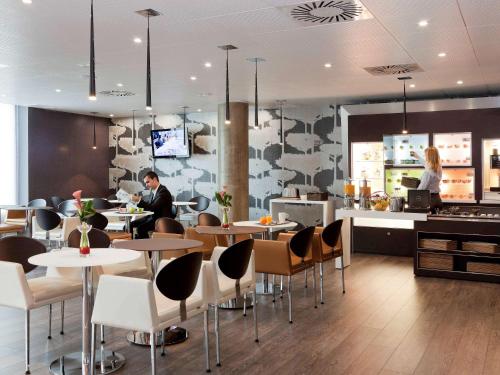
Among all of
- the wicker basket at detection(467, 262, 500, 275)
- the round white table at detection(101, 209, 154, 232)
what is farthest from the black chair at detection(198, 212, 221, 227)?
the wicker basket at detection(467, 262, 500, 275)

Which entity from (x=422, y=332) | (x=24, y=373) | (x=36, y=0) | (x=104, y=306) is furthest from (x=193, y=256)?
(x=36, y=0)

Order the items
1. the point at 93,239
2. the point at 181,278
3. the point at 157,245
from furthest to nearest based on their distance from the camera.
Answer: the point at 93,239 < the point at 157,245 < the point at 181,278

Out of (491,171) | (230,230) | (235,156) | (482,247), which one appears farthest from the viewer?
(235,156)

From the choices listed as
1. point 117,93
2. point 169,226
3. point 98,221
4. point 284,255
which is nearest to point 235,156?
point 117,93

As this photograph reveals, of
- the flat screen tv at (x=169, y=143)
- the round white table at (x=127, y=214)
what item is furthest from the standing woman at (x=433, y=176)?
the flat screen tv at (x=169, y=143)

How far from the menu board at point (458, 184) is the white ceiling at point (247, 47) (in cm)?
150

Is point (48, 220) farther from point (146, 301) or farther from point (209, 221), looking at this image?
point (146, 301)

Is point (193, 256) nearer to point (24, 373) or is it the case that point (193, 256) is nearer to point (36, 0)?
point (24, 373)

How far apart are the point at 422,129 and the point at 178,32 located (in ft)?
17.5

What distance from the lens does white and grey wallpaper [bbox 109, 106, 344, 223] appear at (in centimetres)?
1127

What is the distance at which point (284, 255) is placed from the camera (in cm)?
484

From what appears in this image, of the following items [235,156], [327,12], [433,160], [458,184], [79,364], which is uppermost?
[327,12]

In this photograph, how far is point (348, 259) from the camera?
7664mm

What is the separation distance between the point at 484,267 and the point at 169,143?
8572 millimetres
